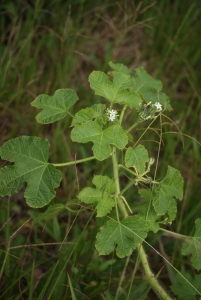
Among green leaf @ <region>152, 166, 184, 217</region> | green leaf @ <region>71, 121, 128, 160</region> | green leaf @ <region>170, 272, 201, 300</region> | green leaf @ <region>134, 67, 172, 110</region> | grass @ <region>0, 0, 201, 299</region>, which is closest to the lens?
green leaf @ <region>71, 121, 128, 160</region>

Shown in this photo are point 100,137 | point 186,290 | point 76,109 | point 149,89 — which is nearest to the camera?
point 100,137

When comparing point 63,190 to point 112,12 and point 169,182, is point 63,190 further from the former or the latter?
point 112,12

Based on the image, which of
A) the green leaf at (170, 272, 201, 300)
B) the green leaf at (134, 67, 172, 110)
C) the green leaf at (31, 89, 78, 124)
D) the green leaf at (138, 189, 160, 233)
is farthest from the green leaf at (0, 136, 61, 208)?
the green leaf at (170, 272, 201, 300)

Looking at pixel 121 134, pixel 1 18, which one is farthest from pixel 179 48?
pixel 121 134

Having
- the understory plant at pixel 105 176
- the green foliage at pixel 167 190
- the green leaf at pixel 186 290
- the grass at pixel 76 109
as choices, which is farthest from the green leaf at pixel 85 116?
the green leaf at pixel 186 290

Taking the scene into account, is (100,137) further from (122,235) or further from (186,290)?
(186,290)

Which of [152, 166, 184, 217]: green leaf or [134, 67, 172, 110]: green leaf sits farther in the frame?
[134, 67, 172, 110]: green leaf

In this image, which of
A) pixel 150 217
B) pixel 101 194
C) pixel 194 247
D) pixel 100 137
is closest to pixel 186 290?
pixel 194 247

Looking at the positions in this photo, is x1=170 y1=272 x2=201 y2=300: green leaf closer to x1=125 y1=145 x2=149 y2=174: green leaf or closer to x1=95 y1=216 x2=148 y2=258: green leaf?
x1=95 y1=216 x2=148 y2=258: green leaf
